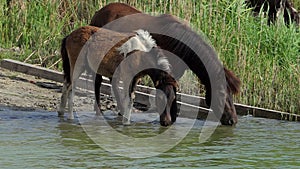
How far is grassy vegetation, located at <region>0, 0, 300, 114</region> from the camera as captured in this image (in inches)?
373

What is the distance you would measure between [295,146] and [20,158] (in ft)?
8.99

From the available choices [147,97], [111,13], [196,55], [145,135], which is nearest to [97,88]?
[147,97]

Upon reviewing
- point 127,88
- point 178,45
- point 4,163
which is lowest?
point 4,163

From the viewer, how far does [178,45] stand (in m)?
8.57

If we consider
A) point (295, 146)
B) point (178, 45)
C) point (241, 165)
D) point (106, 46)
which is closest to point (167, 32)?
point (178, 45)

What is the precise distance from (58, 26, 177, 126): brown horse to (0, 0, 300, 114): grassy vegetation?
1.32m

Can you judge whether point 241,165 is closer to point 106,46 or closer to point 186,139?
point 186,139

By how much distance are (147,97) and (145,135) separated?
177cm

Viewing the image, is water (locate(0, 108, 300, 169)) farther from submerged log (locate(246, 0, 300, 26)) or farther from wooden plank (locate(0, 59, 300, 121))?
submerged log (locate(246, 0, 300, 26))

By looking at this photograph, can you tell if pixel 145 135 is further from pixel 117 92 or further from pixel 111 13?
pixel 111 13

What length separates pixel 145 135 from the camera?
7.72 meters

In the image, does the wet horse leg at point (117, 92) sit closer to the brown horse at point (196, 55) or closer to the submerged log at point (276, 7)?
the brown horse at point (196, 55)

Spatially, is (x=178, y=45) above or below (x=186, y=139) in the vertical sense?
above

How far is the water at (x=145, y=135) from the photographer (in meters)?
6.12
